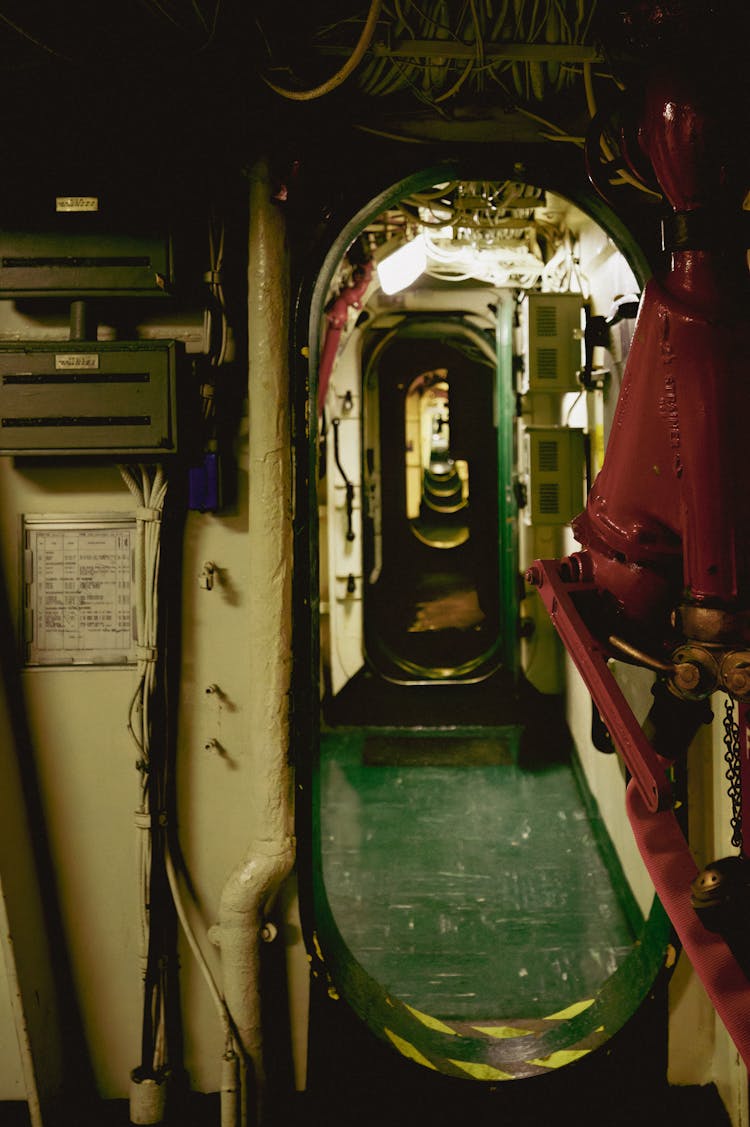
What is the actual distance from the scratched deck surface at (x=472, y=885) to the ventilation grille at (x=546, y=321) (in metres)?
2.87

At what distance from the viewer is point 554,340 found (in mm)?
4227

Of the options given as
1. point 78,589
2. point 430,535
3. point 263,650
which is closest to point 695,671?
point 263,650

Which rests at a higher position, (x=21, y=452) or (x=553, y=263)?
(x=553, y=263)

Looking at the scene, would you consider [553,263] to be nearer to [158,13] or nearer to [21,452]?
[158,13]

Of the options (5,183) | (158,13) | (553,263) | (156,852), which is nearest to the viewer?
(158,13)

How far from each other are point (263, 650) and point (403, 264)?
2.90m

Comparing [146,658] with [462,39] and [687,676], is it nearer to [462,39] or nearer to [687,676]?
[687,676]

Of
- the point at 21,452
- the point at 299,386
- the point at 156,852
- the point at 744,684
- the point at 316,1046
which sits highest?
the point at 299,386

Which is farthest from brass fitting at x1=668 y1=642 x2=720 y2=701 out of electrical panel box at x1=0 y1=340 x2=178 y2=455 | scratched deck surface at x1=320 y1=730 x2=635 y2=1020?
scratched deck surface at x1=320 y1=730 x2=635 y2=1020

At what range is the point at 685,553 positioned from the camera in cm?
162

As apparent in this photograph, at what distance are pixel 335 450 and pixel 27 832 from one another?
14.2 ft

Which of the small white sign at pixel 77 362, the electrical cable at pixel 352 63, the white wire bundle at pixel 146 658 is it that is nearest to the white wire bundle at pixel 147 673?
the white wire bundle at pixel 146 658

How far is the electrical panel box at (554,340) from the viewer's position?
4.18m

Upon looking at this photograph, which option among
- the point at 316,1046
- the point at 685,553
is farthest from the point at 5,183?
the point at 316,1046
